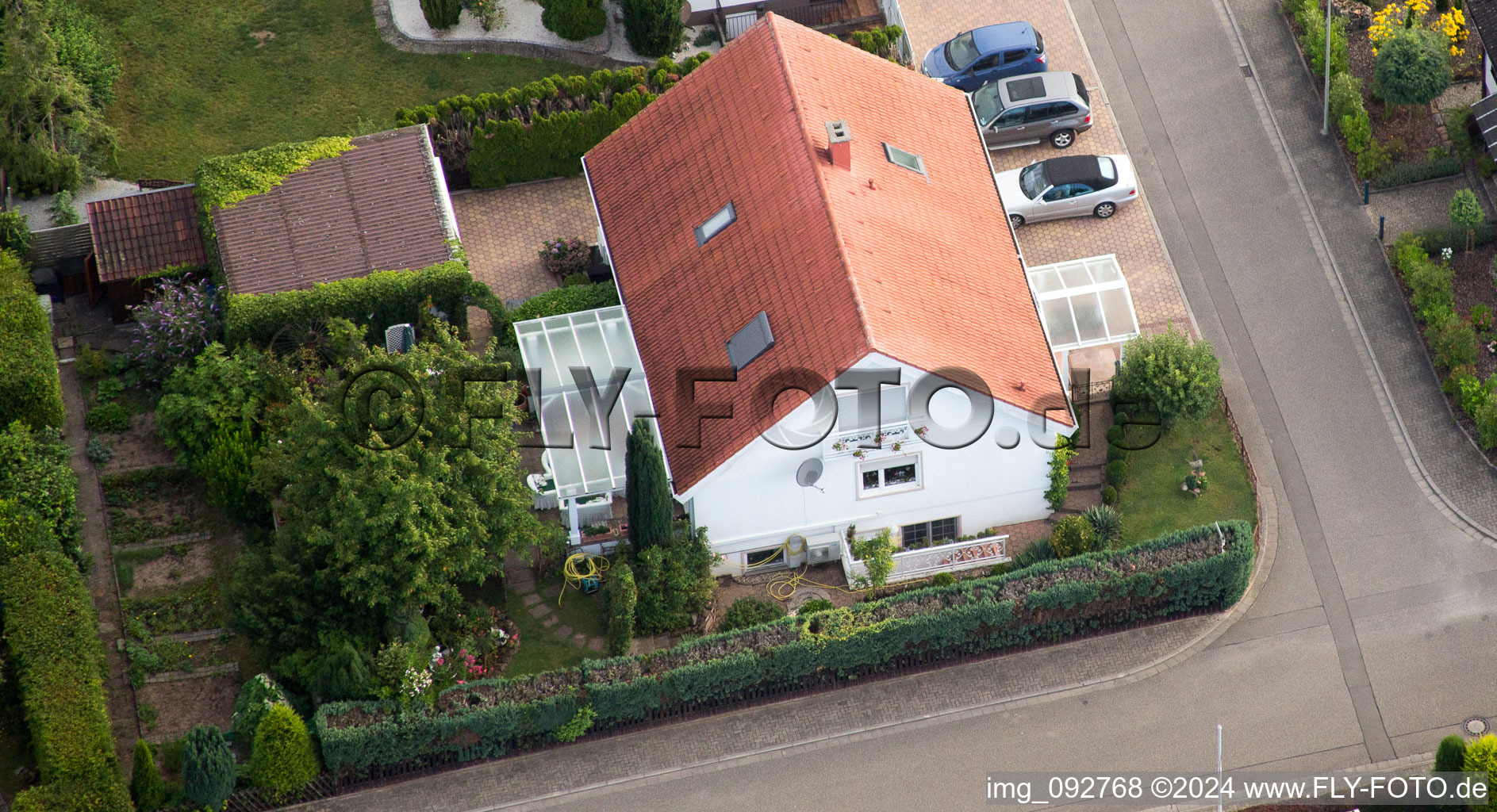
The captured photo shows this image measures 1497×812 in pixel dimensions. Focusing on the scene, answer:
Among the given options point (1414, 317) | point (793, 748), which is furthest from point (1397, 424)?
point (793, 748)

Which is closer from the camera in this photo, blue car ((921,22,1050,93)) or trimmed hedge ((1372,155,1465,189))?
trimmed hedge ((1372,155,1465,189))

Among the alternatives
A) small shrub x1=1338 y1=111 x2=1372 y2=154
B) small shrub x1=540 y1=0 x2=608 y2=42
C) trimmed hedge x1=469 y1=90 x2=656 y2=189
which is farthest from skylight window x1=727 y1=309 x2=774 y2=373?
small shrub x1=1338 y1=111 x2=1372 y2=154

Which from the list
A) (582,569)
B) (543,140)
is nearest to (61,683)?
(582,569)

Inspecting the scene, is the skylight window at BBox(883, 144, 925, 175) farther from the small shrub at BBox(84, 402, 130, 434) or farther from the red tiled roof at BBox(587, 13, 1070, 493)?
the small shrub at BBox(84, 402, 130, 434)

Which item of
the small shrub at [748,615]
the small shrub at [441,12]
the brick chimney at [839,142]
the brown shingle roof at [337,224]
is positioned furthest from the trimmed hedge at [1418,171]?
the small shrub at [441,12]

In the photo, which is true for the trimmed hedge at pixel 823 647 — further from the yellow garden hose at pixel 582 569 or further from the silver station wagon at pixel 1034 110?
the silver station wagon at pixel 1034 110
